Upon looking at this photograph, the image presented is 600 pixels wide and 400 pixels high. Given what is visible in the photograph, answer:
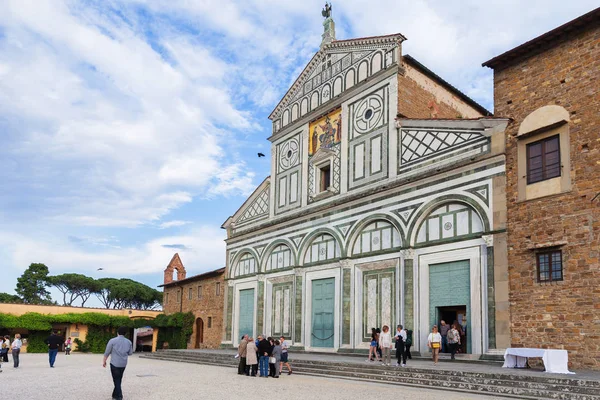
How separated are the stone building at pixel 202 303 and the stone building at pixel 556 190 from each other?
2030cm

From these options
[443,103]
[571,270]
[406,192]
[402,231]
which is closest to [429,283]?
[402,231]

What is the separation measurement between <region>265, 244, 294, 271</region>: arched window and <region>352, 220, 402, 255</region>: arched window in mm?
4955

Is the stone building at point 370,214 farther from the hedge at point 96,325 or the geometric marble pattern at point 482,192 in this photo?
the hedge at point 96,325

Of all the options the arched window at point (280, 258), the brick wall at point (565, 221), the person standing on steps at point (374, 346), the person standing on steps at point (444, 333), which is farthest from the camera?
the arched window at point (280, 258)

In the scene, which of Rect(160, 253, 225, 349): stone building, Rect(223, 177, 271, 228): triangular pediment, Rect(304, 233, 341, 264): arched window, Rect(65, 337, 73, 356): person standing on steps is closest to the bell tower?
Rect(160, 253, 225, 349): stone building

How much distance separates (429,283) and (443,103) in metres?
9.47

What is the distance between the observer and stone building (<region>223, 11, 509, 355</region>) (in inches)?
733

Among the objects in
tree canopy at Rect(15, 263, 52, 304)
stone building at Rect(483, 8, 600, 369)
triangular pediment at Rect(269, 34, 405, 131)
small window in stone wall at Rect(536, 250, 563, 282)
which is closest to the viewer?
stone building at Rect(483, 8, 600, 369)

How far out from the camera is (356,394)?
1237cm

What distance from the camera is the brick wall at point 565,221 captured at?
15266 mm

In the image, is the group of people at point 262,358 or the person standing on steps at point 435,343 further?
the person standing on steps at point 435,343

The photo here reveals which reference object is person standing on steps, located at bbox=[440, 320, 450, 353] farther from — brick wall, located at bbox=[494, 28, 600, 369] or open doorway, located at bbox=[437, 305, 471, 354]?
brick wall, located at bbox=[494, 28, 600, 369]

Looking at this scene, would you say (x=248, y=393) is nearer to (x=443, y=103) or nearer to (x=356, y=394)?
(x=356, y=394)

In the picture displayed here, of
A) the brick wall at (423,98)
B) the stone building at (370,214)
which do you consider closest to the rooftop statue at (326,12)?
the stone building at (370,214)
